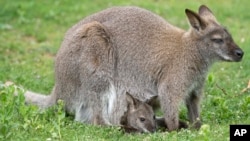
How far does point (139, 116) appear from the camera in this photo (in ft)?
32.7

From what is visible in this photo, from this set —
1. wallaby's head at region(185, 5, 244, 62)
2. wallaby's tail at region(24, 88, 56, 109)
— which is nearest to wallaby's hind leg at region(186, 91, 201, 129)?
wallaby's head at region(185, 5, 244, 62)

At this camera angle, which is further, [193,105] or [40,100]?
[40,100]

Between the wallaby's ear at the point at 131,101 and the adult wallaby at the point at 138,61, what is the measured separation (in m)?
0.23

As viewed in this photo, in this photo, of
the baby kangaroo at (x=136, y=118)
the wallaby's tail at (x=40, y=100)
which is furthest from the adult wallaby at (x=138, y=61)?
the wallaby's tail at (x=40, y=100)

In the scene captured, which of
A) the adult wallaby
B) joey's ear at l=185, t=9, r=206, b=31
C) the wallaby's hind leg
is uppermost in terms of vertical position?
joey's ear at l=185, t=9, r=206, b=31

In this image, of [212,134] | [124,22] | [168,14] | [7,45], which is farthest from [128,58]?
[168,14]

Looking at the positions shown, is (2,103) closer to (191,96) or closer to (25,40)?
(191,96)

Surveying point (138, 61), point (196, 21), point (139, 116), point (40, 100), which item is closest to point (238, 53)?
Answer: point (196, 21)

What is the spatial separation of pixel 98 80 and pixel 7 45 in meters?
5.69

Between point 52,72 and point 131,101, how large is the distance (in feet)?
13.5

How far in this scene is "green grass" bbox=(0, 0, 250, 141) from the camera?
9195 millimetres

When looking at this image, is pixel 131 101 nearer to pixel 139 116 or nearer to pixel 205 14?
pixel 139 116

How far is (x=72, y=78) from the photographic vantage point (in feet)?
33.9

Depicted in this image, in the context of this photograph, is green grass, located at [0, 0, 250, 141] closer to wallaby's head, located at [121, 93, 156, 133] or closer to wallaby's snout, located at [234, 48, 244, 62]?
wallaby's head, located at [121, 93, 156, 133]
